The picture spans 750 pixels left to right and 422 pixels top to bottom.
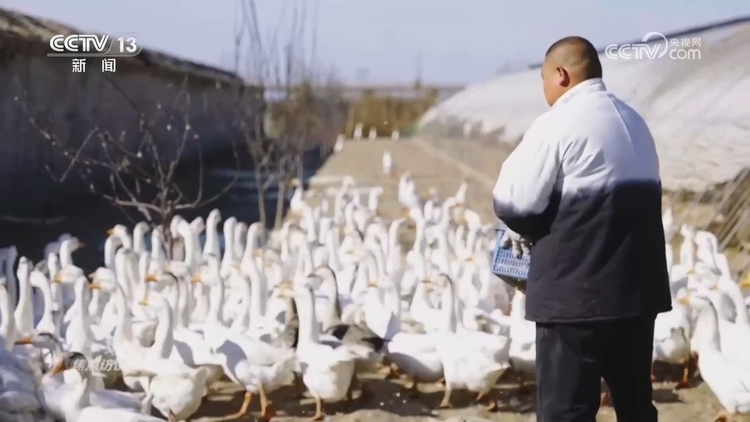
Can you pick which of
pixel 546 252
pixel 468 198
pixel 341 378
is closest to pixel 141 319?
pixel 341 378

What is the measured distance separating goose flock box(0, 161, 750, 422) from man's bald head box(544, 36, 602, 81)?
2.83 meters

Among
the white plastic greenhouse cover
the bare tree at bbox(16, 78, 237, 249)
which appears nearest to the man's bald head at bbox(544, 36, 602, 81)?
the bare tree at bbox(16, 78, 237, 249)

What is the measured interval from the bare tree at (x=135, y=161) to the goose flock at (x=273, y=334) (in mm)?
745

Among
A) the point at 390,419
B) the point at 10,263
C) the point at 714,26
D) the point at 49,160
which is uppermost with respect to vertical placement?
the point at 714,26

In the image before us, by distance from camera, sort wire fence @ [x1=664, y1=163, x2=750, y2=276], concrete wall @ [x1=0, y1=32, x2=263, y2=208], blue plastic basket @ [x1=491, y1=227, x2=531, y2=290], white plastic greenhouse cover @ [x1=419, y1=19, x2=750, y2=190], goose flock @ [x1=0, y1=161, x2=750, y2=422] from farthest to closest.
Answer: concrete wall @ [x1=0, y1=32, x2=263, y2=208] < wire fence @ [x1=664, y1=163, x2=750, y2=276] < white plastic greenhouse cover @ [x1=419, y1=19, x2=750, y2=190] < goose flock @ [x1=0, y1=161, x2=750, y2=422] < blue plastic basket @ [x1=491, y1=227, x2=531, y2=290]

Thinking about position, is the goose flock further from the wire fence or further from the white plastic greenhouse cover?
the white plastic greenhouse cover

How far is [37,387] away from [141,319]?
136cm

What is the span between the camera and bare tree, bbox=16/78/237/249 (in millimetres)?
7879

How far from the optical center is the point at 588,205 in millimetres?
2502

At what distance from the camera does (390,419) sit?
5.23 meters

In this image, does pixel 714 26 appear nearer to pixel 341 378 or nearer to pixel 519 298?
pixel 519 298

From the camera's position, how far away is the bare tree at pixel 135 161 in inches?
310

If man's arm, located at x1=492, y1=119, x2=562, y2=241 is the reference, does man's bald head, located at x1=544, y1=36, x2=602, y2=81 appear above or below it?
above

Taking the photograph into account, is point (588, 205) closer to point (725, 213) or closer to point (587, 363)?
point (587, 363)
